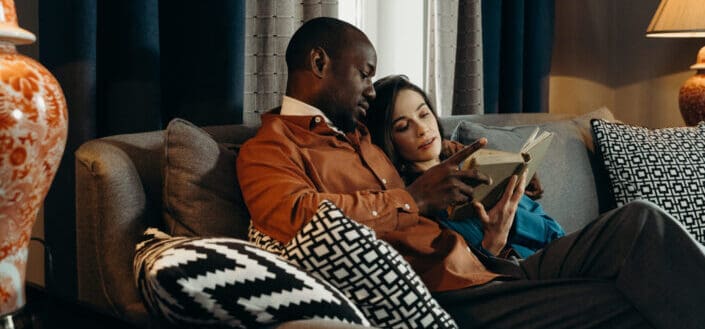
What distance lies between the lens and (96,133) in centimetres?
179

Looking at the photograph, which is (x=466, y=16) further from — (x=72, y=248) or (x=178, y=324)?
(x=178, y=324)

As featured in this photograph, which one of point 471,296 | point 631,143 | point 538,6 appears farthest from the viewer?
point 538,6

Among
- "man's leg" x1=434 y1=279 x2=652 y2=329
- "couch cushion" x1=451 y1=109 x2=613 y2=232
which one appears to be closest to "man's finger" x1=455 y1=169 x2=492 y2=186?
"man's leg" x1=434 y1=279 x2=652 y2=329

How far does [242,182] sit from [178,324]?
0.53 metres

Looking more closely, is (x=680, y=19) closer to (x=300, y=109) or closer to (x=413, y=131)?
(x=413, y=131)

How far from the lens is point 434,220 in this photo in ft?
5.94

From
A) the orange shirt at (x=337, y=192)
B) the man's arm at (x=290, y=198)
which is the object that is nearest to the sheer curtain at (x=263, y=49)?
the orange shirt at (x=337, y=192)

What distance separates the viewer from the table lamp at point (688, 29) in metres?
2.83

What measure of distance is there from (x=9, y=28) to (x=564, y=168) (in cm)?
161

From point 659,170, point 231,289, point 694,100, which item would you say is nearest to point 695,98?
point 694,100

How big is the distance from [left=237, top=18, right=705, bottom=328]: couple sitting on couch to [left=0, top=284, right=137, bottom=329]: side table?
340 millimetres

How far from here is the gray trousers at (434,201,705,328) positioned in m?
1.43

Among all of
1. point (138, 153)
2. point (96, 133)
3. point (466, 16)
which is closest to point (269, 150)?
point (138, 153)

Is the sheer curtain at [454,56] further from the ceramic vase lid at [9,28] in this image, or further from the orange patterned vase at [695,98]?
the ceramic vase lid at [9,28]
